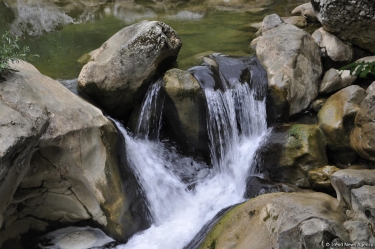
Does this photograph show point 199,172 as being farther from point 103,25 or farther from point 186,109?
point 103,25

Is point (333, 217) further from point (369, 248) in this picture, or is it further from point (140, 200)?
point (140, 200)

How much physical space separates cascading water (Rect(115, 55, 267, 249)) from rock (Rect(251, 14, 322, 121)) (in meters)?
0.38

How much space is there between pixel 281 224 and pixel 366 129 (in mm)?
2808

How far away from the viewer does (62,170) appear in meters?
5.60

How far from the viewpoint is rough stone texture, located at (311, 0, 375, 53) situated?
7414mm

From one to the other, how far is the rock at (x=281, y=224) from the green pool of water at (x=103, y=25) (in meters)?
3.92

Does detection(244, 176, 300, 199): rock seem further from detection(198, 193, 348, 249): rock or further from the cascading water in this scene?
detection(198, 193, 348, 249): rock

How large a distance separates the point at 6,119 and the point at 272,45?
5.23m

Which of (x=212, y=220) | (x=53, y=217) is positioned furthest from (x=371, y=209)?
(x=53, y=217)

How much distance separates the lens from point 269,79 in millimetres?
7367

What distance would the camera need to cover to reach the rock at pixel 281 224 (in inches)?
147

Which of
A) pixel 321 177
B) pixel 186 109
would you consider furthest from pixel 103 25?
pixel 321 177

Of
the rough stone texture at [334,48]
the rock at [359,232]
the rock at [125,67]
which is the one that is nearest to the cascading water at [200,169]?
the rock at [125,67]

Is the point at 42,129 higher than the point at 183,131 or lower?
higher
